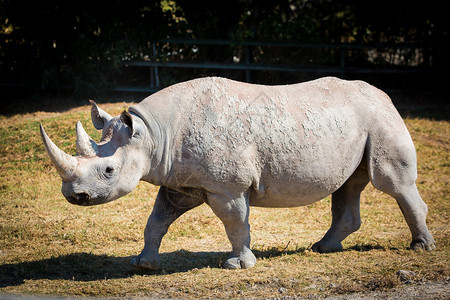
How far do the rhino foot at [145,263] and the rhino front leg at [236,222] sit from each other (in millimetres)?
698

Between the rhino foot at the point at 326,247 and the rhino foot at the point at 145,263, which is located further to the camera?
the rhino foot at the point at 326,247

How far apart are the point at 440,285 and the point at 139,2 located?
11.2 meters

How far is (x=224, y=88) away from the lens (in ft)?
19.7

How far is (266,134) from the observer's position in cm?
589

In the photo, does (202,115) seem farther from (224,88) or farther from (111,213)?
(111,213)

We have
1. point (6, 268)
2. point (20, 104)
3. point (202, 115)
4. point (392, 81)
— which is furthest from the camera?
point (392, 81)

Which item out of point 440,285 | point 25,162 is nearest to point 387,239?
point 440,285

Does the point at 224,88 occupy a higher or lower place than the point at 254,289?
higher

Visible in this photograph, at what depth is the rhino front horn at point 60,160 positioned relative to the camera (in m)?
5.16

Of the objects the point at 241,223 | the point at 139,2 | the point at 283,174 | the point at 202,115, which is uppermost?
the point at 139,2

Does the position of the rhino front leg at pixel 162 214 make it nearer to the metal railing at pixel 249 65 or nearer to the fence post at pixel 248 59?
the metal railing at pixel 249 65

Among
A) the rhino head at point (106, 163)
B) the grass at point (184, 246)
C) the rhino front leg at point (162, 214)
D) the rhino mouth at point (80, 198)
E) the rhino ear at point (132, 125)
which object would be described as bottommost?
the grass at point (184, 246)

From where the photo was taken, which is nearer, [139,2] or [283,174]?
[283,174]

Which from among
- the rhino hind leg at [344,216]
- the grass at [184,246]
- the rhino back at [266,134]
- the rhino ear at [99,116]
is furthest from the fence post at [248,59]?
the rhino ear at [99,116]
